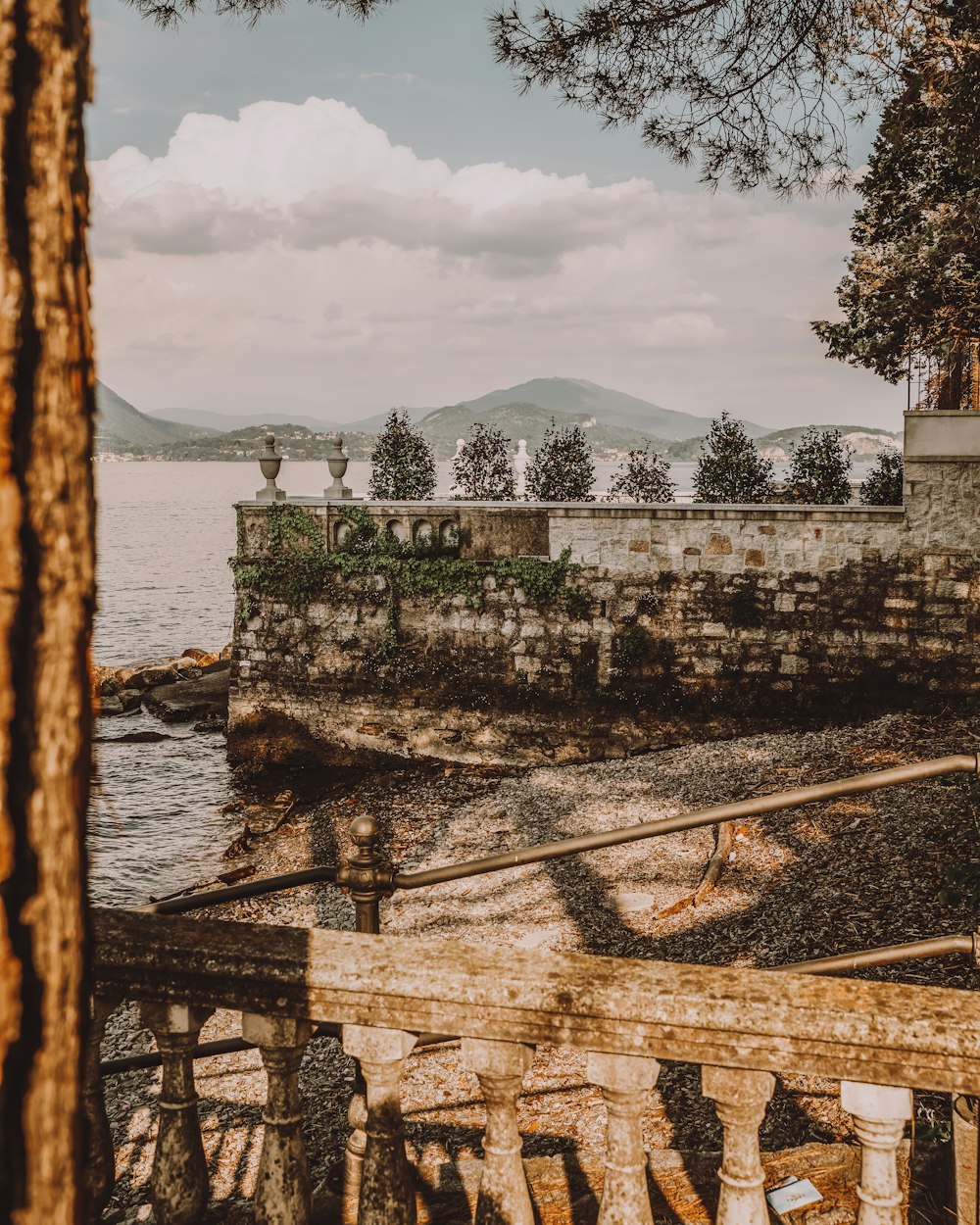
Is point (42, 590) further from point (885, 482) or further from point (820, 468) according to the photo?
point (820, 468)

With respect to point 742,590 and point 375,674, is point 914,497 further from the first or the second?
point 375,674

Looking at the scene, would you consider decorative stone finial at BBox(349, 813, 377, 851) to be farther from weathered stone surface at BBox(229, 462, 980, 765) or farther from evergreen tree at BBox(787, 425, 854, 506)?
evergreen tree at BBox(787, 425, 854, 506)

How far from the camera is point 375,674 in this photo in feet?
44.3

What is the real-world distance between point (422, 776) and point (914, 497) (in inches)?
286

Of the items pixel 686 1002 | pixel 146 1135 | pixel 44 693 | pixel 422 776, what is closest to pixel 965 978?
pixel 686 1002

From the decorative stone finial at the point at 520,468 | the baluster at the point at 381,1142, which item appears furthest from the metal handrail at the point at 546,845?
the decorative stone finial at the point at 520,468

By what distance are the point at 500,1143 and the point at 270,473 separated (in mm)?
12704

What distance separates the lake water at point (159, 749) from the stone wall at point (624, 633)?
1.43 m

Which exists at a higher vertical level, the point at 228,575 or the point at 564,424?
the point at 564,424

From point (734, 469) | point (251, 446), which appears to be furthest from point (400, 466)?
point (251, 446)

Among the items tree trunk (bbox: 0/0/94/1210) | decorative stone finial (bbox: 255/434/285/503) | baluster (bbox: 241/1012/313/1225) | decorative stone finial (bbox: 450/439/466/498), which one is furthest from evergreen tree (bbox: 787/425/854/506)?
tree trunk (bbox: 0/0/94/1210)

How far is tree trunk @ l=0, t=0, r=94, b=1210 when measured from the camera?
104 centimetres

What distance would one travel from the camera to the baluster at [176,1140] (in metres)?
2.28

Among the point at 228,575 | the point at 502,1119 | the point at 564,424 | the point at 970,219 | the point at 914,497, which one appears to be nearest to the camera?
the point at 502,1119
